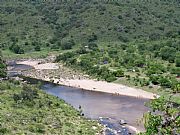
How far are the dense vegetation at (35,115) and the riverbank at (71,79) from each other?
16698 mm

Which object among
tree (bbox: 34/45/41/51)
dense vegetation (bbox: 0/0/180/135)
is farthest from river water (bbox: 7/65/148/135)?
tree (bbox: 34/45/41/51)

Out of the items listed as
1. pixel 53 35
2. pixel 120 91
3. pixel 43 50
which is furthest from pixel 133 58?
pixel 53 35

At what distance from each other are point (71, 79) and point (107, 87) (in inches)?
459

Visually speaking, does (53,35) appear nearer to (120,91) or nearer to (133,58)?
(133,58)

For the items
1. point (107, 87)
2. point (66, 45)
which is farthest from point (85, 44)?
point (107, 87)

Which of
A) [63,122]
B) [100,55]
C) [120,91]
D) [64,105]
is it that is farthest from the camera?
[100,55]

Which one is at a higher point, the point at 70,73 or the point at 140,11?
the point at 140,11

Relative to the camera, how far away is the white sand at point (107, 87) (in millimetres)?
80525

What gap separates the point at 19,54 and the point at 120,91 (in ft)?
172

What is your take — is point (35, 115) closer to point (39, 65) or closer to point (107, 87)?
point (107, 87)

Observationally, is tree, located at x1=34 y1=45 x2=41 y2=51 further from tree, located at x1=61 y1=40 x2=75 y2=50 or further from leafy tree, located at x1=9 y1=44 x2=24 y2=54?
tree, located at x1=61 y1=40 x2=75 y2=50

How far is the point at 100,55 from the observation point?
375 feet

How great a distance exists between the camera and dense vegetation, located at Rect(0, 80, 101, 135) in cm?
5078

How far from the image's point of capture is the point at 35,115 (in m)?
56.4
